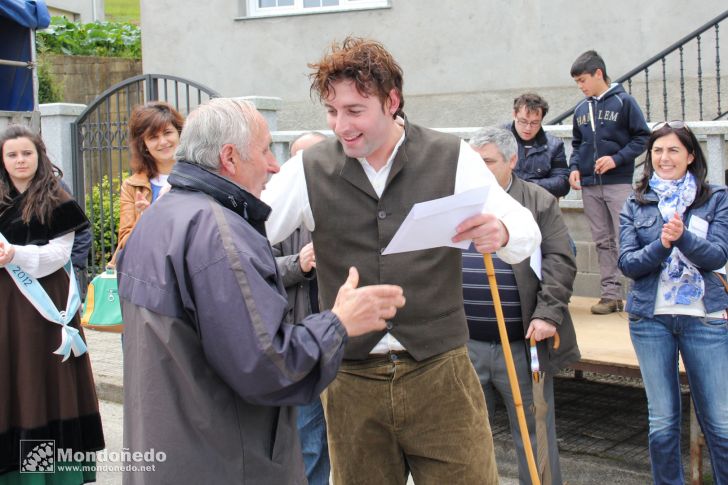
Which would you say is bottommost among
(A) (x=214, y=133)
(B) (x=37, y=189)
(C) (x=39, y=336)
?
(C) (x=39, y=336)

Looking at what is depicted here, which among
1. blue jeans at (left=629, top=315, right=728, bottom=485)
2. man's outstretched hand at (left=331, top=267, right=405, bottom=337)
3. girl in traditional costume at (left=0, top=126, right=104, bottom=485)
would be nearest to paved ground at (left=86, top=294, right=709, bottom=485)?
girl in traditional costume at (left=0, top=126, right=104, bottom=485)

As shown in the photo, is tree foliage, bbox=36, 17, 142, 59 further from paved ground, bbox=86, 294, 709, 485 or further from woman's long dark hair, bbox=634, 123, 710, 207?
woman's long dark hair, bbox=634, 123, 710, 207

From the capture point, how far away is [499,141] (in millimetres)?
4598

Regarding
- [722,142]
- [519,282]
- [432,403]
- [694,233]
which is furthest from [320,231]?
[722,142]

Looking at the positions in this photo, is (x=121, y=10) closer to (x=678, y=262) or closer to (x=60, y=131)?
(x=60, y=131)

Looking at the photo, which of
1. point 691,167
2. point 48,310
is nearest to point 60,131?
point 48,310

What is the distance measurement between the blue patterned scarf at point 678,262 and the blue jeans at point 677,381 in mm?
116

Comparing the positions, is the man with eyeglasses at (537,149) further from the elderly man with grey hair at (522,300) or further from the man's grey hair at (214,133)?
the man's grey hair at (214,133)

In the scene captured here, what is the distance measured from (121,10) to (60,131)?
2637cm

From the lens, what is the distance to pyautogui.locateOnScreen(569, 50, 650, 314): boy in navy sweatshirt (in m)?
6.99

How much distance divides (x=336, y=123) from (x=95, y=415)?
2.95 m

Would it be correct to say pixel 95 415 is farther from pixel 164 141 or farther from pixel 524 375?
pixel 524 375

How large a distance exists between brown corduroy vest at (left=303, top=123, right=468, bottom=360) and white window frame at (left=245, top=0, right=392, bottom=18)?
9.26 m

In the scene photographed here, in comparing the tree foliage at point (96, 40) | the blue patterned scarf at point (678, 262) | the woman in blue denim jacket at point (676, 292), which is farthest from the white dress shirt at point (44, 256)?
the tree foliage at point (96, 40)
